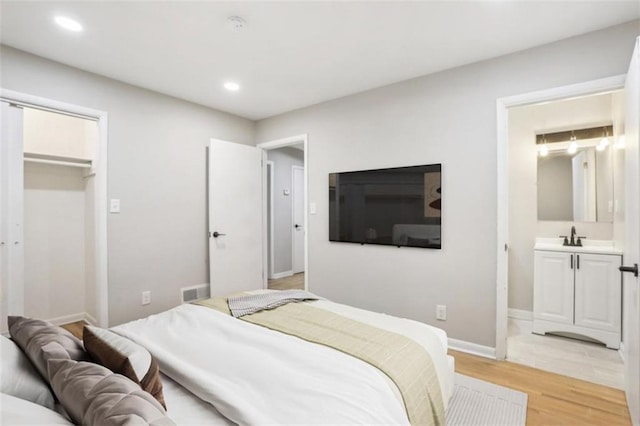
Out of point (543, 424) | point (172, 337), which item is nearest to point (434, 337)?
point (543, 424)

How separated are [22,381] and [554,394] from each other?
9.21 ft

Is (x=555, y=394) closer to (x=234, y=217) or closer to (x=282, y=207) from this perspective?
(x=234, y=217)

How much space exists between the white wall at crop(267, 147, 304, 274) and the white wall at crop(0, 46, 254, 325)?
2.14 m

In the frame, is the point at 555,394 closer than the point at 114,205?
Yes

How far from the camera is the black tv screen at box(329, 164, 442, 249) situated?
9.64 feet

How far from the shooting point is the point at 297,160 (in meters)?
6.47

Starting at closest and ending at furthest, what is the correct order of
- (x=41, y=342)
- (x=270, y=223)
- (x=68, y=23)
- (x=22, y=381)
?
(x=22, y=381)
(x=41, y=342)
(x=68, y=23)
(x=270, y=223)

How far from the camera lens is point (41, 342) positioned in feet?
3.47

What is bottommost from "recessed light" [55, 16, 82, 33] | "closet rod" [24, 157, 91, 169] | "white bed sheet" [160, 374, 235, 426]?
"white bed sheet" [160, 374, 235, 426]

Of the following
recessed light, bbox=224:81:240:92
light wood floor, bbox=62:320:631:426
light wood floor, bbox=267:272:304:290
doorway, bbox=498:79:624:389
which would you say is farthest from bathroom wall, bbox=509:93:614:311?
recessed light, bbox=224:81:240:92

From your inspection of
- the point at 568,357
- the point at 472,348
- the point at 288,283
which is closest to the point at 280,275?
the point at 288,283

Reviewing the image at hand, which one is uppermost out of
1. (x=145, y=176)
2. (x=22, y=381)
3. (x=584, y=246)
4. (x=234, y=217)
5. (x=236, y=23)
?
(x=236, y=23)

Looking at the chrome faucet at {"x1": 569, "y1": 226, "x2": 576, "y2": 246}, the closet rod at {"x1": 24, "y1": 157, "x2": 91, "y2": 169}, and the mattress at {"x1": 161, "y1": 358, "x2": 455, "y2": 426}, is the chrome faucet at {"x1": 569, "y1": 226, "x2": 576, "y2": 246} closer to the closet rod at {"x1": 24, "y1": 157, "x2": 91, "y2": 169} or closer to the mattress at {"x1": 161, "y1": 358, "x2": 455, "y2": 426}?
the mattress at {"x1": 161, "y1": 358, "x2": 455, "y2": 426}

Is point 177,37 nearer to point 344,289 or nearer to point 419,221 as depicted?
point 419,221
